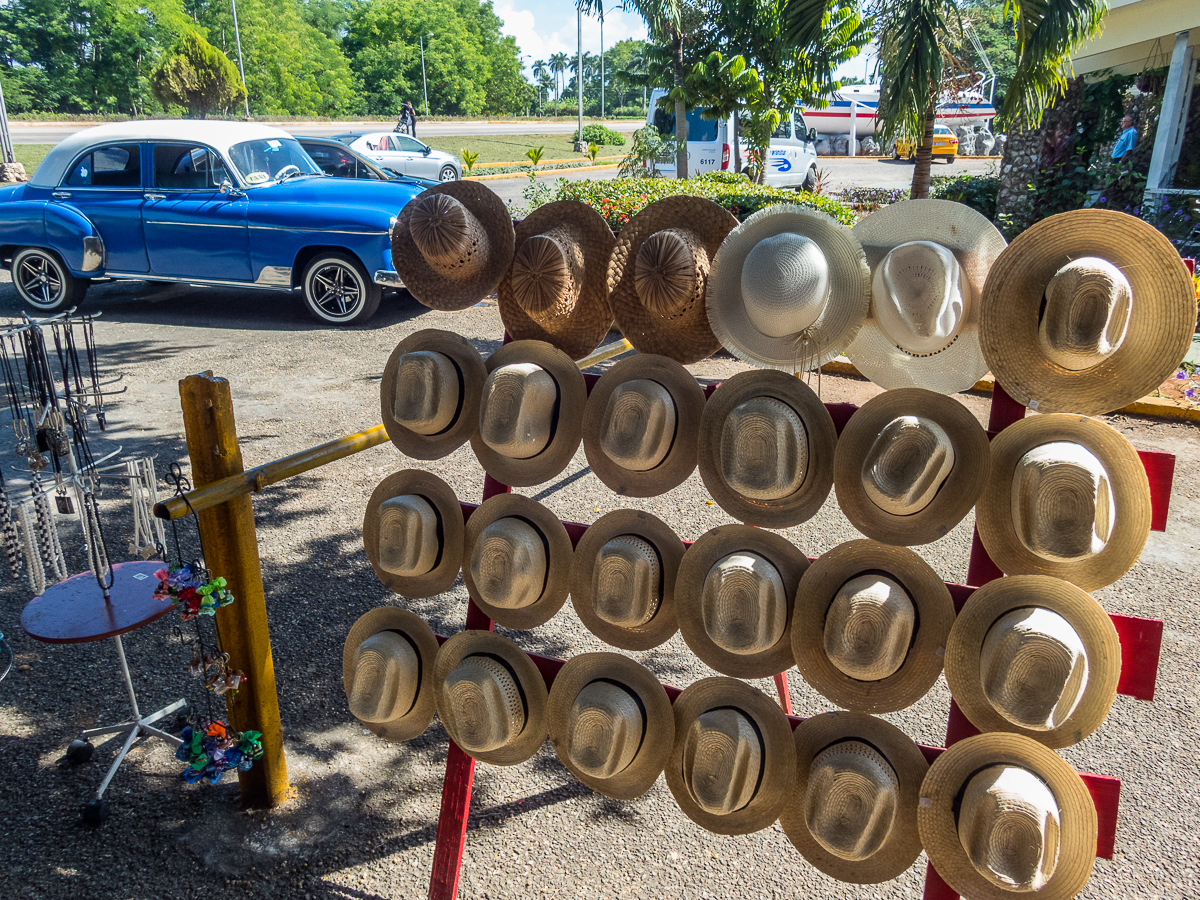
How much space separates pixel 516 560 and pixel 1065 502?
1240mm

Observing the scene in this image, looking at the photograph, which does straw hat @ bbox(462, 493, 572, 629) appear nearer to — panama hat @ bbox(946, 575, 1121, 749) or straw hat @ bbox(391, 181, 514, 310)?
straw hat @ bbox(391, 181, 514, 310)

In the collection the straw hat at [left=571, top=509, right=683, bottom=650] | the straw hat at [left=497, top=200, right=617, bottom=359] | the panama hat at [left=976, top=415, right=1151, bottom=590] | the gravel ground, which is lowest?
the gravel ground

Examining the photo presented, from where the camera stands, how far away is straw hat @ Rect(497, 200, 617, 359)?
2.09m

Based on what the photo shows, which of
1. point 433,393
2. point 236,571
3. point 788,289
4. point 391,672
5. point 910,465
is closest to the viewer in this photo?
point 910,465

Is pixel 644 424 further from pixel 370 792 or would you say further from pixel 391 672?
pixel 370 792

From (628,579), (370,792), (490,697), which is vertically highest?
(628,579)

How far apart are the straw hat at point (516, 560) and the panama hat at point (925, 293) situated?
913 millimetres

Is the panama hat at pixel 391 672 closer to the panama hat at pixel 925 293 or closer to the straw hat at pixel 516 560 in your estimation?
the straw hat at pixel 516 560

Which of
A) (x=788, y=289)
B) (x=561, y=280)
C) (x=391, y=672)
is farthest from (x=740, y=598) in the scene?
(x=391, y=672)

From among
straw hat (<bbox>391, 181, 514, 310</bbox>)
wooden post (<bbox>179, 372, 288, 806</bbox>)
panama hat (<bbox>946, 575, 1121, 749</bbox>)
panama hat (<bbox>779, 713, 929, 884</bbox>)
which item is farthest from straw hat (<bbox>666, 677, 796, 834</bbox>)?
wooden post (<bbox>179, 372, 288, 806</bbox>)

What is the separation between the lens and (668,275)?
1901mm

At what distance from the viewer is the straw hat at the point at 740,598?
187 cm

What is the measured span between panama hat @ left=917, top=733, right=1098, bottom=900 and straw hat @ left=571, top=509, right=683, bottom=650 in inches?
28.2

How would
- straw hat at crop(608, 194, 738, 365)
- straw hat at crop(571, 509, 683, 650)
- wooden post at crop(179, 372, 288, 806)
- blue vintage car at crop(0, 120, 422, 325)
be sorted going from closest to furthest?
straw hat at crop(608, 194, 738, 365) → straw hat at crop(571, 509, 683, 650) → wooden post at crop(179, 372, 288, 806) → blue vintage car at crop(0, 120, 422, 325)
